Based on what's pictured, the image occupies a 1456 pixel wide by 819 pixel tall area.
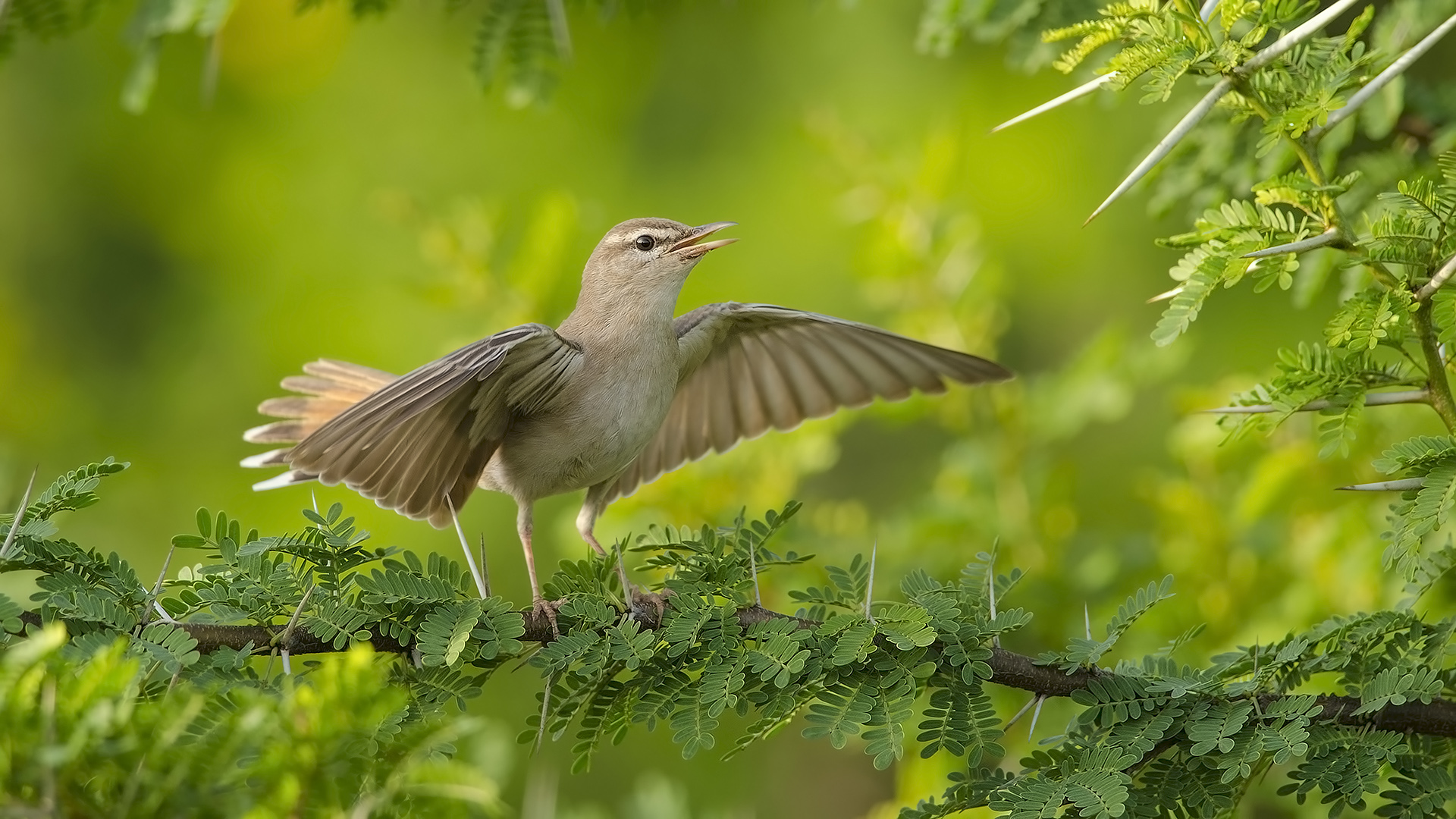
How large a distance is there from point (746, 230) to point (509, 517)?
2308 millimetres

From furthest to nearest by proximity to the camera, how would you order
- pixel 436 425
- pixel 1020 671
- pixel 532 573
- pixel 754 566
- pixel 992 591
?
pixel 532 573
pixel 436 425
pixel 754 566
pixel 992 591
pixel 1020 671

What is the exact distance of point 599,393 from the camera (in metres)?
4.18

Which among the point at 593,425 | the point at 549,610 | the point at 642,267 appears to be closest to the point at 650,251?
the point at 642,267

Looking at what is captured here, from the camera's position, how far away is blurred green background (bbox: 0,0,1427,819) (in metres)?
6.48

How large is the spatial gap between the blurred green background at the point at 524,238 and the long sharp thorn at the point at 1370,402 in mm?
2457

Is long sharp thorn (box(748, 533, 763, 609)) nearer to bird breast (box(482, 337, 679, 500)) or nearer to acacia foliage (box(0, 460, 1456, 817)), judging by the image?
acacia foliage (box(0, 460, 1456, 817))

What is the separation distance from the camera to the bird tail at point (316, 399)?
4786mm

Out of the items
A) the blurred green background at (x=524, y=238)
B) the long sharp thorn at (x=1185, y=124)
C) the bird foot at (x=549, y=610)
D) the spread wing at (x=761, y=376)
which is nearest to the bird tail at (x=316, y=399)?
the blurred green background at (x=524, y=238)

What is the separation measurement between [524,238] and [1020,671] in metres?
3.77

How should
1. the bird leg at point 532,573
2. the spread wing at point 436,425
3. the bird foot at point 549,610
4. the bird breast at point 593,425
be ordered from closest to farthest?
1. the bird foot at point 549,610
2. the bird leg at point 532,573
3. the spread wing at point 436,425
4. the bird breast at point 593,425

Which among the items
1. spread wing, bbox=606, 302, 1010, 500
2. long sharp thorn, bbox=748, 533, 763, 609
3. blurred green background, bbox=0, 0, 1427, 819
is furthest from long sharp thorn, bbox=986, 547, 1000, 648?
blurred green background, bbox=0, 0, 1427, 819

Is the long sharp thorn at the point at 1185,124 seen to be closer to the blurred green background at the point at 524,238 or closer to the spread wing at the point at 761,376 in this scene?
the spread wing at the point at 761,376

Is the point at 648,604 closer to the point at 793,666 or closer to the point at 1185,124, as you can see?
the point at 793,666

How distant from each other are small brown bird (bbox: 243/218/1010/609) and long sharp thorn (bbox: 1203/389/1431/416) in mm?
1601
